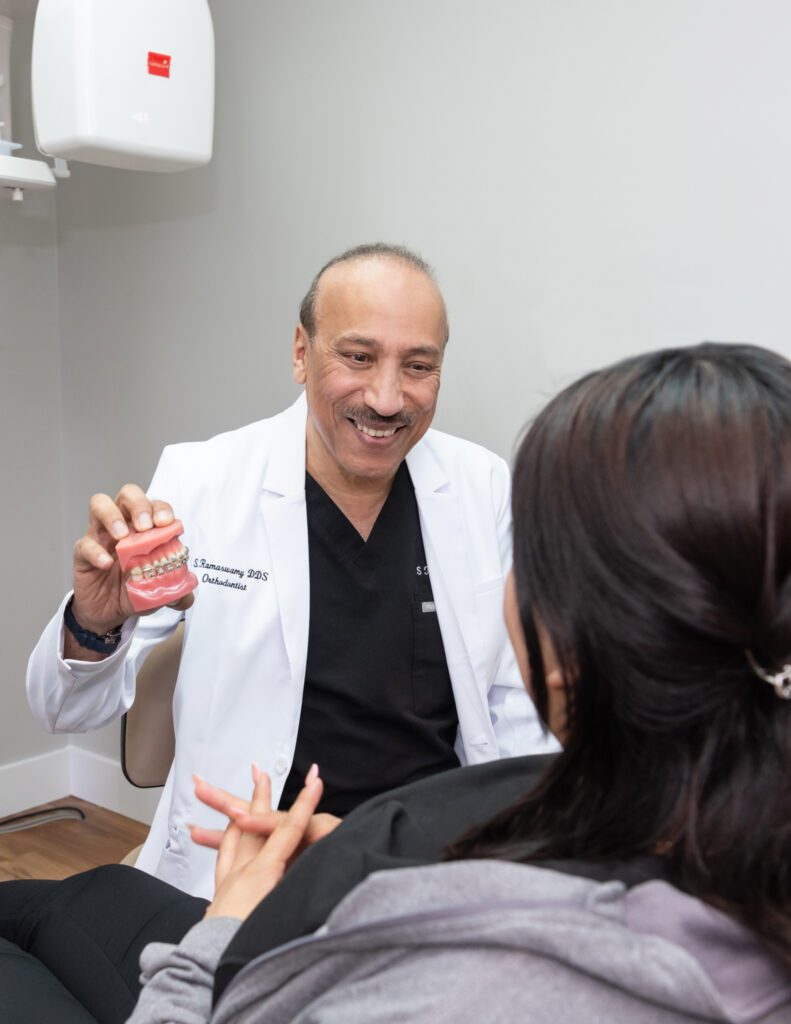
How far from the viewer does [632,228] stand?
201cm

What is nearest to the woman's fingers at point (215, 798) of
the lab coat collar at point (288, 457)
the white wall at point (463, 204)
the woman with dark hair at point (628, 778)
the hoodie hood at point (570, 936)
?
the woman with dark hair at point (628, 778)

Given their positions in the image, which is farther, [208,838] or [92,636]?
[92,636]

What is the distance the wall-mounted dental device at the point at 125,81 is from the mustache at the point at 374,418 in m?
0.86

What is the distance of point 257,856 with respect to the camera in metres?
0.97

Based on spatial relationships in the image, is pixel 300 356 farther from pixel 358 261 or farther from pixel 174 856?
pixel 174 856

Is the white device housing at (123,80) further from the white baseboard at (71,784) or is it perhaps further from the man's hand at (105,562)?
the white baseboard at (71,784)

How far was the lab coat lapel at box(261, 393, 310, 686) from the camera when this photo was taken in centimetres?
171

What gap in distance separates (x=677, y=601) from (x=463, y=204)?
67.0 inches

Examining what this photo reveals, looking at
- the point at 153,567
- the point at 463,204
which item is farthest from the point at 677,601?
the point at 463,204

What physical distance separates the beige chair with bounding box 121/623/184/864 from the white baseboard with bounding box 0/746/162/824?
132 cm

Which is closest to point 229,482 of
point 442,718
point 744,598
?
point 442,718

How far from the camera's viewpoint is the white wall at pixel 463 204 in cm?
189

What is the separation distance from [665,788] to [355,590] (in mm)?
1046

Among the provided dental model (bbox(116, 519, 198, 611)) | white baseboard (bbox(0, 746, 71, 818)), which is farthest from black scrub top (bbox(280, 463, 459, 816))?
white baseboard (bbox(0, 746, 71, 818))
